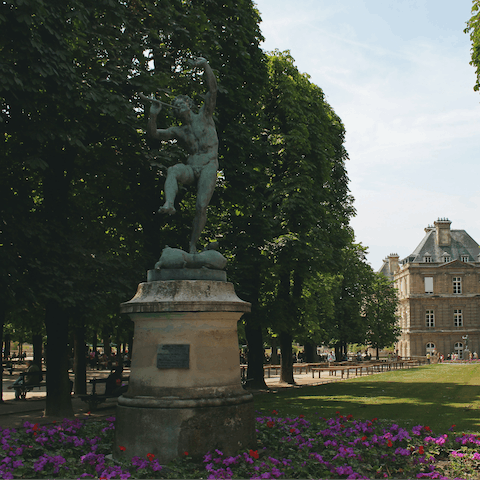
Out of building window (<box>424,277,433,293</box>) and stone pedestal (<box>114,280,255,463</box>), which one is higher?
building window (<box>424,277,433,293</box>)

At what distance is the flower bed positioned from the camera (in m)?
7.31

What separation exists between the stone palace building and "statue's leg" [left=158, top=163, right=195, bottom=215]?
74.4 metres

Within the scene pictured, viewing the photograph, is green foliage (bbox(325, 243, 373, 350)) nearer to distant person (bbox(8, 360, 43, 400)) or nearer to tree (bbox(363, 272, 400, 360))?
tree (bbox(363, 272, 400, 360))

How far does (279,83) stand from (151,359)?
17584 millimetres

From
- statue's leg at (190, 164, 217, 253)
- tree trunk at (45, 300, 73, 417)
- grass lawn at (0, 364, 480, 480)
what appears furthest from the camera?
tree trunk at (45, 300, 73, 417)

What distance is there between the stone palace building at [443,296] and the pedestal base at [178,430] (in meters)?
74.5

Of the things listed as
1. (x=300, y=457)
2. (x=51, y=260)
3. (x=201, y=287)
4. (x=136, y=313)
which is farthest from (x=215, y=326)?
(x=51, y=260)

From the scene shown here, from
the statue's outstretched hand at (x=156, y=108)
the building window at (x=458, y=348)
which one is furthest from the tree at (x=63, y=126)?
the building window at (x=458, y=348)

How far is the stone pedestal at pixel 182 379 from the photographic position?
7.91 metres

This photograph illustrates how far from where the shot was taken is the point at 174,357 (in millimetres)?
8133

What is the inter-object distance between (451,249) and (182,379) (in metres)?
78.3

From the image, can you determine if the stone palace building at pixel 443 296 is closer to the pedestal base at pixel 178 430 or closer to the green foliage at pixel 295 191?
the green foliage at pixel 295 191

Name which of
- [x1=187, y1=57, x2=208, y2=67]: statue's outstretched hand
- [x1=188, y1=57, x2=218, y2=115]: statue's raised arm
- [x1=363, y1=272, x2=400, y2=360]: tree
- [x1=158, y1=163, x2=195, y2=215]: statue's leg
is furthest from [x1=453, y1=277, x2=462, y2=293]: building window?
[x1=187, y1=57, x2=208, y2=67]: statue's outstretched hand

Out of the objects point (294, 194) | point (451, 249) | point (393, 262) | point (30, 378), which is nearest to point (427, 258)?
point (451, 249)
